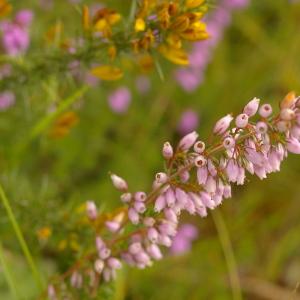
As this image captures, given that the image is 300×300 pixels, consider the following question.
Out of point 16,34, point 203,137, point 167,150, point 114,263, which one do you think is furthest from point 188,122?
point 167,150

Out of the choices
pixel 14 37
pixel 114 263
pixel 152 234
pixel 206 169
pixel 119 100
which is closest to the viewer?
pixel 206 169

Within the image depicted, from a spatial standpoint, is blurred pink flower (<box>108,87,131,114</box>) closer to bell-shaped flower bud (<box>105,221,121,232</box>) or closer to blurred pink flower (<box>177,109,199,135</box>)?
blurred pink flower (<box>177,109,199,135</box>)

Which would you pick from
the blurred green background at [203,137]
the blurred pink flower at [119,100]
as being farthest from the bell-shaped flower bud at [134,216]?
the blurred pink flower at [119,100]

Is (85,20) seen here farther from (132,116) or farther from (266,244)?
(266,244)

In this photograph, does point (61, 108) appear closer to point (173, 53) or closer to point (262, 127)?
point (173, 53)

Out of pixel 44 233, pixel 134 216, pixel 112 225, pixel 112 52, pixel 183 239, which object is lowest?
pixel 183 239

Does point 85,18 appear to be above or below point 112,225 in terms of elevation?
above

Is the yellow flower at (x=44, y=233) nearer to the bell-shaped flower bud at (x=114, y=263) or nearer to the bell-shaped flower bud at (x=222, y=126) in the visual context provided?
the bell-shaped flower bud at (x=114, y=263)
